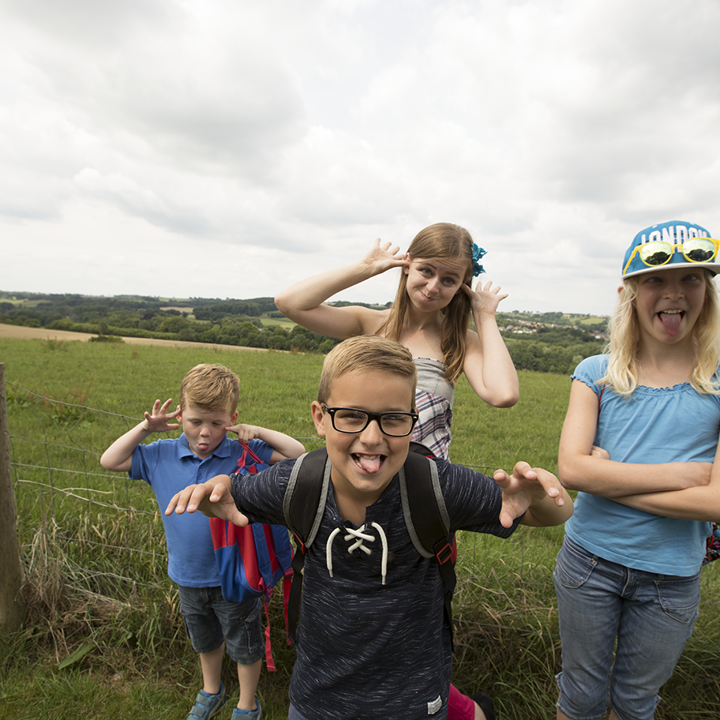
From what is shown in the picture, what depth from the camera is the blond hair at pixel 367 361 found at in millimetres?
1418

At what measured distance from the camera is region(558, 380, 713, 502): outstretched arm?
5.42 feet

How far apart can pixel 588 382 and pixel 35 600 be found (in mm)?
3438

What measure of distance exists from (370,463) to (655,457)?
1204mm

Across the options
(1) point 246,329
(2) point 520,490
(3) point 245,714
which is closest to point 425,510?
(2) point 520,490

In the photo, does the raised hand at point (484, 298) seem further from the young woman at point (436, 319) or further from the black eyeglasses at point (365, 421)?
Result: the black eyeglasses at point (365, 421)

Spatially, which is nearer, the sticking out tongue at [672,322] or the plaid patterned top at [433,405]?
the sticking out tongue at [672,322]

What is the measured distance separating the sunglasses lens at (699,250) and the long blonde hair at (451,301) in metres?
0.88

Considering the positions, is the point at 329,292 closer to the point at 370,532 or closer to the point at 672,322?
the point at 370,532

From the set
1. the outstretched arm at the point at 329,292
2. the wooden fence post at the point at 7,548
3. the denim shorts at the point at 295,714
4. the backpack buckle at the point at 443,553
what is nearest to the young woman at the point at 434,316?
the outstretched arm at the point at 329,292

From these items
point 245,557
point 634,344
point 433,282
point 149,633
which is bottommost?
point 149,633

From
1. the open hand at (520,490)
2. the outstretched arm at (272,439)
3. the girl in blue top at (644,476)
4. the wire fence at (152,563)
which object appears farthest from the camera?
the wire fence at (152,563)

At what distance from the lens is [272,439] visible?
2256mm

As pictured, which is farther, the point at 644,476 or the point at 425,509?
the point at 644,476

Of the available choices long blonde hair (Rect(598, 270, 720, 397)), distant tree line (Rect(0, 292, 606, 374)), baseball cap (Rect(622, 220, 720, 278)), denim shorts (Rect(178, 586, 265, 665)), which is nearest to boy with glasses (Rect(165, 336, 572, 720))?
denim shorts (Rect(178, 586, 265, 665))
